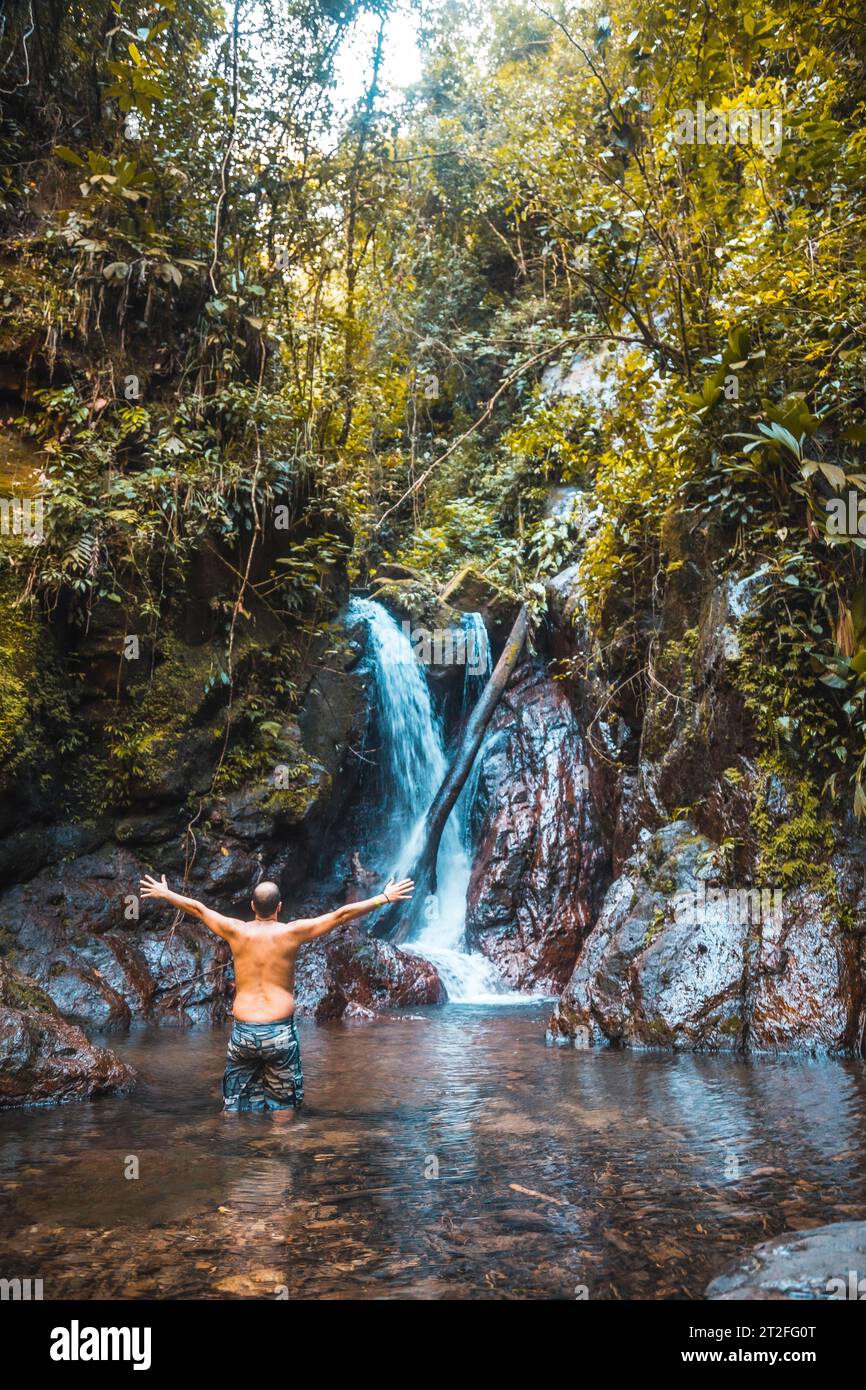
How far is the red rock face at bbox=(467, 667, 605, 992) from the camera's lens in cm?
1210

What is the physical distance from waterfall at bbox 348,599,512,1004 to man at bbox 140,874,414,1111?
636 cm

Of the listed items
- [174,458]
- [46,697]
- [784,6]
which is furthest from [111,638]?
[784,6]

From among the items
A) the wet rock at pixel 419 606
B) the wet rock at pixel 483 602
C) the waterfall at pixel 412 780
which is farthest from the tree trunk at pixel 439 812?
the wet rock at pixel 483 602

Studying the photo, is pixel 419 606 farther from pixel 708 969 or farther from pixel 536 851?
pixel 708 969

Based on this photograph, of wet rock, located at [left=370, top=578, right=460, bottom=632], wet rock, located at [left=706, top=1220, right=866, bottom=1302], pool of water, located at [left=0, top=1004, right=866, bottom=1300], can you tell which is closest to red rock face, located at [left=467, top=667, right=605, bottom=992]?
wet rock, located at [left=370, top=578, right=460, bottom=632]

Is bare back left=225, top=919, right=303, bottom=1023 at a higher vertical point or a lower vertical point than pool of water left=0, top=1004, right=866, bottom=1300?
higher

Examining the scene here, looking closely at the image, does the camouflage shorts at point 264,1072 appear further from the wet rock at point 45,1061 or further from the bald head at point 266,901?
the wet rock at point 45,1061

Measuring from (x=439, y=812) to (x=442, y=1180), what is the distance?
8.43m

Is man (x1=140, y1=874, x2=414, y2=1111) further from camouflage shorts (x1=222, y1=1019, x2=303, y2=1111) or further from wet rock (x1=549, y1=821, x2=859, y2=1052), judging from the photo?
wet rock (x1=549, y1=821, x2=859, y2=1052)

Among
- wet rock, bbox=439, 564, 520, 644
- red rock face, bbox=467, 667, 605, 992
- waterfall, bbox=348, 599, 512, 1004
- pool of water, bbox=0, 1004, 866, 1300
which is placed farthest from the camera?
wet rock, bbox=439, 564, 520, 644

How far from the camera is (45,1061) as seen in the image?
5867mm

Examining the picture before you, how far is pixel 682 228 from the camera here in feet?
28.9

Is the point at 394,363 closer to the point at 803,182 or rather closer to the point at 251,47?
the point at 251,47
